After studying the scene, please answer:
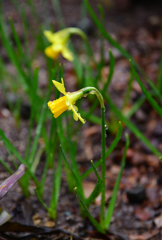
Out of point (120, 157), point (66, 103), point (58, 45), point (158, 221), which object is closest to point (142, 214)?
point (158, 221)

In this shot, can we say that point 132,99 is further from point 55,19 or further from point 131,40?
point 55,19

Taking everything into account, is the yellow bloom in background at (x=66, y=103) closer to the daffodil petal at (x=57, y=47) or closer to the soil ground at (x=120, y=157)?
the soil ground at (x=120, y=157)

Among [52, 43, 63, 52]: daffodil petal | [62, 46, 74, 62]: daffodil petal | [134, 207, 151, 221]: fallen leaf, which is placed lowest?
[134, 207, 151, 221]: fallen leaf

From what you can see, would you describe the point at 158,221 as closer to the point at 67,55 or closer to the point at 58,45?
the point at 67,55

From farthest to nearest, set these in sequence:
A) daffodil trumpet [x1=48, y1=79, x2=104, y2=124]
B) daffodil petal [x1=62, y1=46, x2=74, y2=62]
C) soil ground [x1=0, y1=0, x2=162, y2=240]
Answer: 1. daffodil petal [x1=62, y1=46, x2=74, y2=62]
2. soil ground [x1=0, y1=0, x2=162, y2=240]
3. daffodil trumpet [x1=48, y1=79, x2=104, y2=124]

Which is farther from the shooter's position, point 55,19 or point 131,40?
point 55,19

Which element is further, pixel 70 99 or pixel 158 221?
pixel 158 221

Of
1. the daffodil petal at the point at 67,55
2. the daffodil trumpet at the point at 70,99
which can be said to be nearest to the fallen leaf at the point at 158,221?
the daffodil trumpet at the point at 70,99

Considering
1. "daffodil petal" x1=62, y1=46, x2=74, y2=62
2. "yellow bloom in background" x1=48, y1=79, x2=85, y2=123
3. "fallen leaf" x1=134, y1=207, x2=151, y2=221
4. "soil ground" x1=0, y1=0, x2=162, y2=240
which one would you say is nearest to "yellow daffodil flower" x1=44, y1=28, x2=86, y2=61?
"daffodil petal" x1=62, y1=46, x2=74, y2=62

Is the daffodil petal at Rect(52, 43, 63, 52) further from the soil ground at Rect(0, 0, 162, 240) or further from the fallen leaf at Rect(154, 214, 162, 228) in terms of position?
the fallen leaf at Rect(154, 214, 162, 228)

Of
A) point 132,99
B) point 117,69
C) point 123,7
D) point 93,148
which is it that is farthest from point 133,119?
point 123,7

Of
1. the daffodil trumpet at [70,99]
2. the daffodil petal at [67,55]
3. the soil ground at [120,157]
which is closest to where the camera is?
the daffodil trumpet at [70,99]
